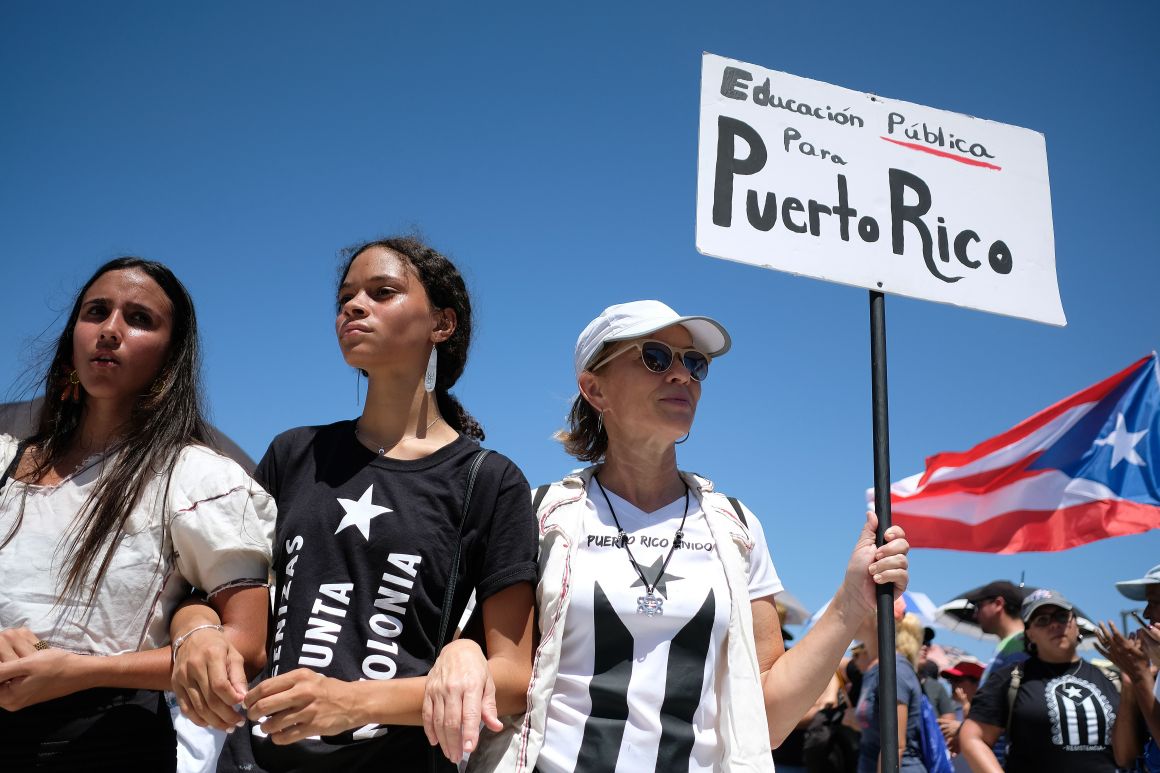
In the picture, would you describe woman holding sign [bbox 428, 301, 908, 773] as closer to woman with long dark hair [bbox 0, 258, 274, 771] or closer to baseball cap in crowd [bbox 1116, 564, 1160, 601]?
woman with long dark hair [bbox 0, 258, 274, 771]

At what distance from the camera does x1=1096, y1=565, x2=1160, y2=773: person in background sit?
17.6 feet

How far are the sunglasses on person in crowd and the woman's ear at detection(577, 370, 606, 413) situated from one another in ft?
13.7

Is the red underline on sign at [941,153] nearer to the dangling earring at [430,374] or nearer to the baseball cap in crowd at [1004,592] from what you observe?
the dangling earring at [430,374]

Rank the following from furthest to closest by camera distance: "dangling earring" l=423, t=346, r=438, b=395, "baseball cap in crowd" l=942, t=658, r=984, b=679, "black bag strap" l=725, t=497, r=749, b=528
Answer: "baseball cap in crowd" l=942, t=658, r=984, b=679, "black bag strap" l=725, t=497, r=749, b=528, "dangling earring" l=423, t=346, r=438, b=395

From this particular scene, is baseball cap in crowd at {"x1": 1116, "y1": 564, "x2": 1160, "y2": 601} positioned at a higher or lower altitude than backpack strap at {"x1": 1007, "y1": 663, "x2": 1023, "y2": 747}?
higher

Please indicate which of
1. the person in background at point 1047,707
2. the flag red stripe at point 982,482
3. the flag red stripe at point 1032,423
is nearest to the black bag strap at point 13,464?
the person in background at point 1047,707

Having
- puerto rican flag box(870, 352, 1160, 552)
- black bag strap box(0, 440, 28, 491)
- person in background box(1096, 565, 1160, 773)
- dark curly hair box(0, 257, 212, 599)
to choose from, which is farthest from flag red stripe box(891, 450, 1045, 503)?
black bag strap box(0, 440, 28, 491)

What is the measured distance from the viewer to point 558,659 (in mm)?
2432

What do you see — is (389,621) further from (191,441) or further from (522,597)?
(191,441)

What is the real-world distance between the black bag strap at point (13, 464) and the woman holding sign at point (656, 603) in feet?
3.89

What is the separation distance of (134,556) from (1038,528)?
7694mm

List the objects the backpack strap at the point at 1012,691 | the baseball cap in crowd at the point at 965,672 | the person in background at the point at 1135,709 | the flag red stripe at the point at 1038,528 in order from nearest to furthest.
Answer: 1. the person in background at the point at 1135,709
2. the backpack strap at the point at 1012,691
3. the flag red stripe at the point at 1038,528
4. the baseball cap in crowd at the point at 965,672

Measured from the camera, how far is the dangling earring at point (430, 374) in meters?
2.73

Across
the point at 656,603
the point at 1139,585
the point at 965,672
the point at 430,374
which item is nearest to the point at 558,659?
the point at 656,603
